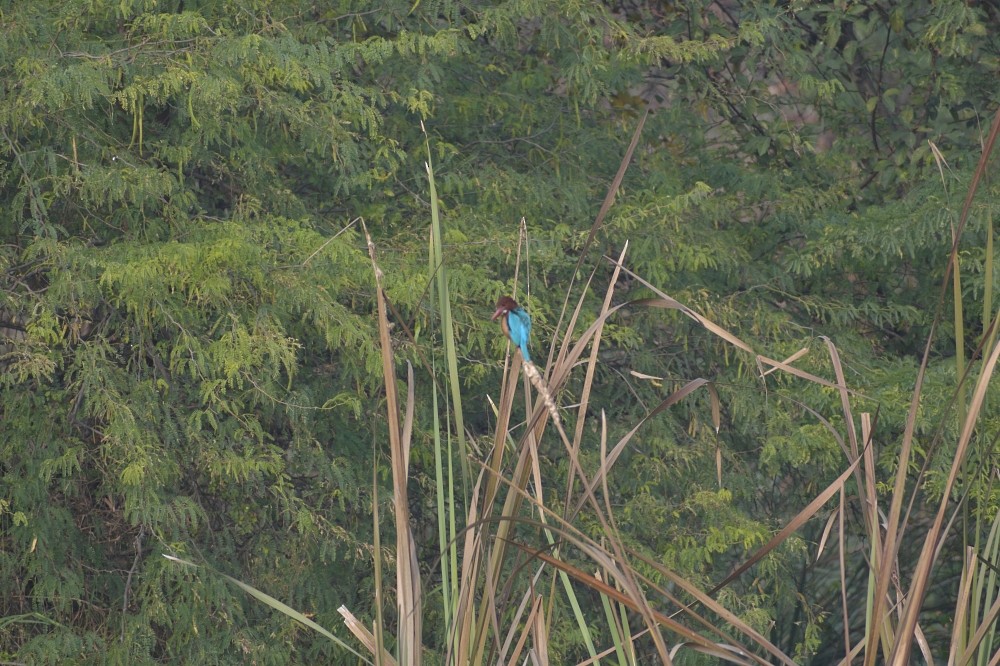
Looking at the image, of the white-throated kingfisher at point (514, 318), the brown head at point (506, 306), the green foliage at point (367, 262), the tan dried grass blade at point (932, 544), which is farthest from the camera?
the green foliage at point (367, 262)

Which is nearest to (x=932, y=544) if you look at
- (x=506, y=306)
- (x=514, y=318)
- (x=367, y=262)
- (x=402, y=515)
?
(x=402, y=515)

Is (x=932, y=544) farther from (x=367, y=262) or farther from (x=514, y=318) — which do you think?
(x=367, y=262)

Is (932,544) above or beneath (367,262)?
above

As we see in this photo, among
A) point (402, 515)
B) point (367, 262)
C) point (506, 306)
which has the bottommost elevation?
point (367, 262)

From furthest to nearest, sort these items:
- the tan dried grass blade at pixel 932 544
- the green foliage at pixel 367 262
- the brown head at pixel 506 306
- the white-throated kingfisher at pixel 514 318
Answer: the green foliage at pixel 367 262 → the brown head at pixel 506 306 → the white-throated kingfisher at pixel 514 318 → the tan dried grass blade at pixel 932 544

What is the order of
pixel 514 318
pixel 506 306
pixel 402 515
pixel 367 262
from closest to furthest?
pixel 402 515 → pixel 514 318 → pixel 506 306 → pixel 367 262

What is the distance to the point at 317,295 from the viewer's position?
397 centimetres

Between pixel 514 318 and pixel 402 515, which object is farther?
pixel 514 318

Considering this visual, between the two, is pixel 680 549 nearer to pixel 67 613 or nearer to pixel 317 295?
pixel 317 295

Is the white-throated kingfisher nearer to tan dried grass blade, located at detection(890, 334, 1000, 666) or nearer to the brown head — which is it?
the brown head

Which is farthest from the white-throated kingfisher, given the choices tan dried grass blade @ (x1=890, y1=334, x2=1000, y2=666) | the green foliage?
the green foliage

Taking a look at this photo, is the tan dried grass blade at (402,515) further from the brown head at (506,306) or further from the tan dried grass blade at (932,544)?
the brown head at (506,306)

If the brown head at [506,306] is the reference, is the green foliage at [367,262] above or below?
below

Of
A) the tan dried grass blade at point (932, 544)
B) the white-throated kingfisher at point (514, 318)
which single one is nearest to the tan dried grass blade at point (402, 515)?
the tan dried grass blade at point (932, 544)
